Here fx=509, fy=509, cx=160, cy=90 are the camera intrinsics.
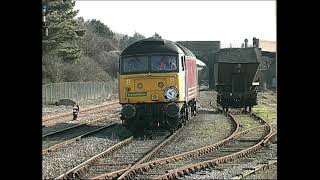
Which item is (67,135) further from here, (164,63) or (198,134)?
(198,134)

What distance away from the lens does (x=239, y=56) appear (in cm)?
2638

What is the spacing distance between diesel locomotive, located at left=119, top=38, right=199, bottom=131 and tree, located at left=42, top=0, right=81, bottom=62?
2124 centimetres

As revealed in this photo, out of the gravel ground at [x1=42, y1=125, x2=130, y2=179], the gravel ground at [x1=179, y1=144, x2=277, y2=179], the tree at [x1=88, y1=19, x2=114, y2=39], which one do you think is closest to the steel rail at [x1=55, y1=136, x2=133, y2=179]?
the gravel ground at [x1=42, y1=125, x2=130, y2=179]

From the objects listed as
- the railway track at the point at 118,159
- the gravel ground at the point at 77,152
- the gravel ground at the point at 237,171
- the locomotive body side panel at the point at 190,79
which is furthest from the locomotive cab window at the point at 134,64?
the gravel ground at the point at 237,171

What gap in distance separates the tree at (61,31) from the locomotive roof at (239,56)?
602 inches

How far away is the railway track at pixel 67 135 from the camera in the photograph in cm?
1424

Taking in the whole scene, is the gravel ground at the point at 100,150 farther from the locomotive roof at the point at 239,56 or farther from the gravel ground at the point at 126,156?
the locomotive roof at the point at 239,56

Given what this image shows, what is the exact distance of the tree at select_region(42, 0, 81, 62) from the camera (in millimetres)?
37688

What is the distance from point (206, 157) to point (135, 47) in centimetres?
609

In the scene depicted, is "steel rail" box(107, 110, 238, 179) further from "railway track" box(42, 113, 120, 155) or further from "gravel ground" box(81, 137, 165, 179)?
"railway track" box(42, 113, 120, 155)

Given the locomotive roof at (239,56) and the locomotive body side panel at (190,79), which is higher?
the locomotive roof at (239,56)

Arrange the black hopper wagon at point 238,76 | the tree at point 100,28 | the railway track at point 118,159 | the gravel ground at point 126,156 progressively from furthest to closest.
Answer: the tree at point 100,28, the black hopper wagon at point 238,76, the gravel ground at point 126,156, the railway track at point 118,159

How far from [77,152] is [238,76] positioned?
14825 mm
